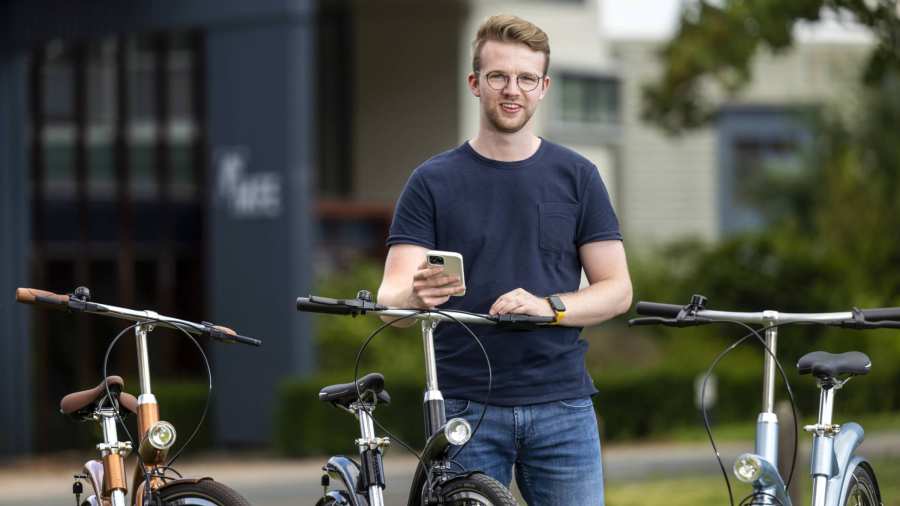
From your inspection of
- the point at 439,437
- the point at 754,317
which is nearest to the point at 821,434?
the point at 754,317

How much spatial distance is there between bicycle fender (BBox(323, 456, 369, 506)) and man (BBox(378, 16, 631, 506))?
31 centimetres

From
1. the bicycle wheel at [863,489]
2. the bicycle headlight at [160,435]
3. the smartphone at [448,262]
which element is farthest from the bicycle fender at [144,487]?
the bicycle wheel at [863,489]

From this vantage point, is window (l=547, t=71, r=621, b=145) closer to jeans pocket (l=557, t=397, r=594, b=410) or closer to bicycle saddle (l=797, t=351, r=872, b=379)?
bicycle saddle (l=797, t=351, r=872, b=379)

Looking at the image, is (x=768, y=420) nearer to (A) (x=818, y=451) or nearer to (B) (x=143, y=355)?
(A) (x=818, y=451)

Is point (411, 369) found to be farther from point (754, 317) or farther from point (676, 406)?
point (754, 317)

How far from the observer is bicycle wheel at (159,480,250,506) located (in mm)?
4910

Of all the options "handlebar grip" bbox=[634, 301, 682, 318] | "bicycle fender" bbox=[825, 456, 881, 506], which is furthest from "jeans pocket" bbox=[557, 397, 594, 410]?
"bicycle fender" bbox=[825, 456, 881, 506]

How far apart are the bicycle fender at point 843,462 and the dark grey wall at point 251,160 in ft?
52.6

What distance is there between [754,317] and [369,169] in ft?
82.5

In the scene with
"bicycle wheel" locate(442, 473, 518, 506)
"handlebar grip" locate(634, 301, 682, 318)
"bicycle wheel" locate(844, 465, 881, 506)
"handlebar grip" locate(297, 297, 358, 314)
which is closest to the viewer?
"bicycle wheel" locate(442, 473, 518, 506)

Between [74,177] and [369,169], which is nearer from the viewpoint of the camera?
[74,177]

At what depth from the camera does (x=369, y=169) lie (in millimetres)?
30156

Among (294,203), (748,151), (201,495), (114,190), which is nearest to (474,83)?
(201,495)

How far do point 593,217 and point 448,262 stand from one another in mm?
626
